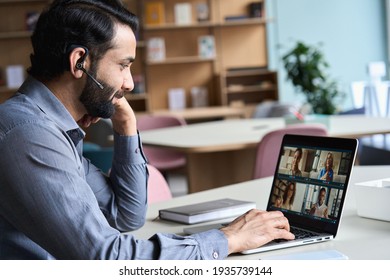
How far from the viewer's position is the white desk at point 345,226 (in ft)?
5.43

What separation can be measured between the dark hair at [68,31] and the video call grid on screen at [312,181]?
0.59 m

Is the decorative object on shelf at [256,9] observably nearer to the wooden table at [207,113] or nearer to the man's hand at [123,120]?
the wooden table at [207,113]

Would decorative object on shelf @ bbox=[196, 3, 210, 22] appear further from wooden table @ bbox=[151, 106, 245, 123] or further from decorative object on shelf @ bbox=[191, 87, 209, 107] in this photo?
wooden table @ bbox=[151, 106, 245, 123]

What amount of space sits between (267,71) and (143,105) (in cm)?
151

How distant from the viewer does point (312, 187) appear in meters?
1.83

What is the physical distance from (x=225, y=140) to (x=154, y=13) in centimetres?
457

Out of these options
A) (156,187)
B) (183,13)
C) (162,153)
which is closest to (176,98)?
(183,13)

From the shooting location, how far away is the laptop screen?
5.79 feet

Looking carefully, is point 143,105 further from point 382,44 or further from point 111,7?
point 111,7

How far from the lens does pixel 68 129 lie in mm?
1657

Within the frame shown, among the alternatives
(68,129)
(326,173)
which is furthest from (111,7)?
(326,173)

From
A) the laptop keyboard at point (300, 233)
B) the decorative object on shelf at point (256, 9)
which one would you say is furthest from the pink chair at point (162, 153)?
the laptop keyboard at point (300, 233)

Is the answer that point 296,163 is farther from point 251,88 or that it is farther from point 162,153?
point 251,88

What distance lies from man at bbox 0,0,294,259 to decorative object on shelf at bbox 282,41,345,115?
6259mm
